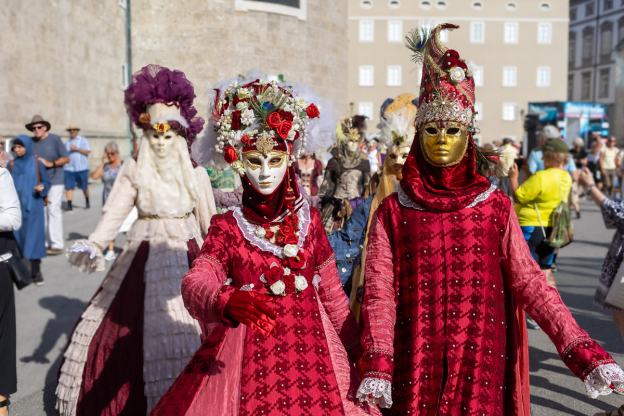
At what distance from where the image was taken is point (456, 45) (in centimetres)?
4353

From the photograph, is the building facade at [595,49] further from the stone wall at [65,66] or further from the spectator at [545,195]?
the spectator at [545,195]

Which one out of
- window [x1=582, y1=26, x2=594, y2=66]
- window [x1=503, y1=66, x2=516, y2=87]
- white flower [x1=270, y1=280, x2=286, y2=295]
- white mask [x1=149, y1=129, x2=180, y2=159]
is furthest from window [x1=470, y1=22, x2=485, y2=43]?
white flower [x1=270, y1=280, x2=286, y2=295]

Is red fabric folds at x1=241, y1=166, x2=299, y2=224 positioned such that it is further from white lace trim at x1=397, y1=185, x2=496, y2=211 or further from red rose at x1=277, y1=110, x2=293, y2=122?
white lace trim at x1=397, y1=185, x2=496, y2=211

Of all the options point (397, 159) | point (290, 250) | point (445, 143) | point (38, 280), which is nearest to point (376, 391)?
point (290, 250)

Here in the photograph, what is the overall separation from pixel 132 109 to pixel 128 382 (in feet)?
6.52

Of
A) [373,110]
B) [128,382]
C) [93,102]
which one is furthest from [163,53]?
[373,110]

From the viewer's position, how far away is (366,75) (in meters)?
42.4

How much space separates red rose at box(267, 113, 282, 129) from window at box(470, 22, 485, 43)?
43.7 meters

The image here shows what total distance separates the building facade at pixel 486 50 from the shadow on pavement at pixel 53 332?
35.7 m

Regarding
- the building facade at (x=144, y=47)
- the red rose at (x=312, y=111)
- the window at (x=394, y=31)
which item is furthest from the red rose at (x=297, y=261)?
the window at (x=394, y=31)

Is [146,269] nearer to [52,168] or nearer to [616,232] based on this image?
[616,232]

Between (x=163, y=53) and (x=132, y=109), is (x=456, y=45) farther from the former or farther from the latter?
(x=132, y=109)

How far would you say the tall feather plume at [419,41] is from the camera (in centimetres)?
284

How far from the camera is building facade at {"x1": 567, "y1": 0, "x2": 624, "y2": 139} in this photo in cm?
5356
